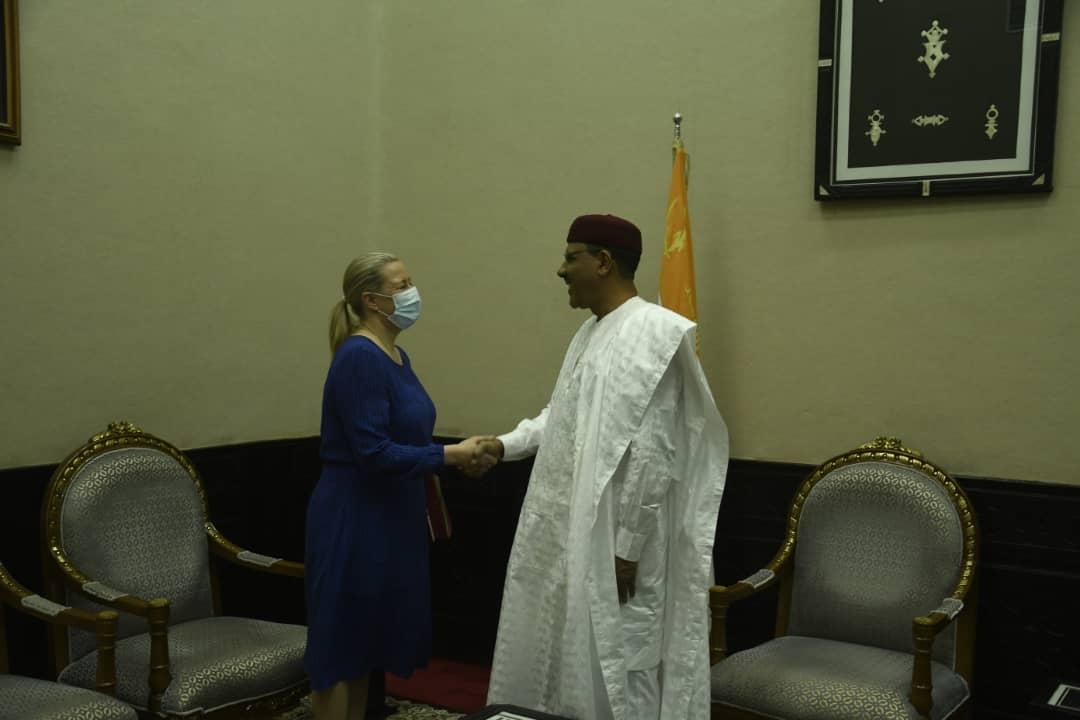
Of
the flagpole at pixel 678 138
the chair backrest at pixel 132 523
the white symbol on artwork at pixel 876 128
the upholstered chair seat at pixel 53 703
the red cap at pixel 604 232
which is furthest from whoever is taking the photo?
the flagpole at pixel 678 138

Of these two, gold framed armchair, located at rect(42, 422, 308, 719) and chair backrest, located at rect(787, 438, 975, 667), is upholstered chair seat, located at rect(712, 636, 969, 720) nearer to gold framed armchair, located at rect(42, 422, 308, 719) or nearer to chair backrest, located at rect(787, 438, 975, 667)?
chair backrest, located at rect(787, 438, 975, 667)

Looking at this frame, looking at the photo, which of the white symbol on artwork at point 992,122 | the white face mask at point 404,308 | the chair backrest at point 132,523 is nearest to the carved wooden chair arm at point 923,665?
the white symbol on artwork at point 992,122

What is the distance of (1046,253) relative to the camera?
311cm

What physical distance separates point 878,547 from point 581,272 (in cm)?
127

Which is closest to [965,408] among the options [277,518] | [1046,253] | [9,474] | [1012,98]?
[1046,253]

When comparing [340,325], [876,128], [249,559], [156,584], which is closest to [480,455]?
[340,325]

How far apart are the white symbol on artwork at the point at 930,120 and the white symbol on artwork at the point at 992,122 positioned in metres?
0.13

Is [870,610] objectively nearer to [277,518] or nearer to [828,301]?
[828,301]

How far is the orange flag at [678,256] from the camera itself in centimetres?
345

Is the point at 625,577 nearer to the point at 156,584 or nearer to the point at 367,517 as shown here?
the point at 367,517

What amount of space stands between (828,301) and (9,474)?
2.64 m

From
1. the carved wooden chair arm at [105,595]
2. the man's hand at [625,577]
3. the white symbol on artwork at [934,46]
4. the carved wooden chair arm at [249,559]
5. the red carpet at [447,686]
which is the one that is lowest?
the red carpet at [447,686]

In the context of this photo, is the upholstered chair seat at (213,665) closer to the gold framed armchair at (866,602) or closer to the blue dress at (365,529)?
the blue dress at (365,529)

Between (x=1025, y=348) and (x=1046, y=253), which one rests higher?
(x=1046, y=253)
